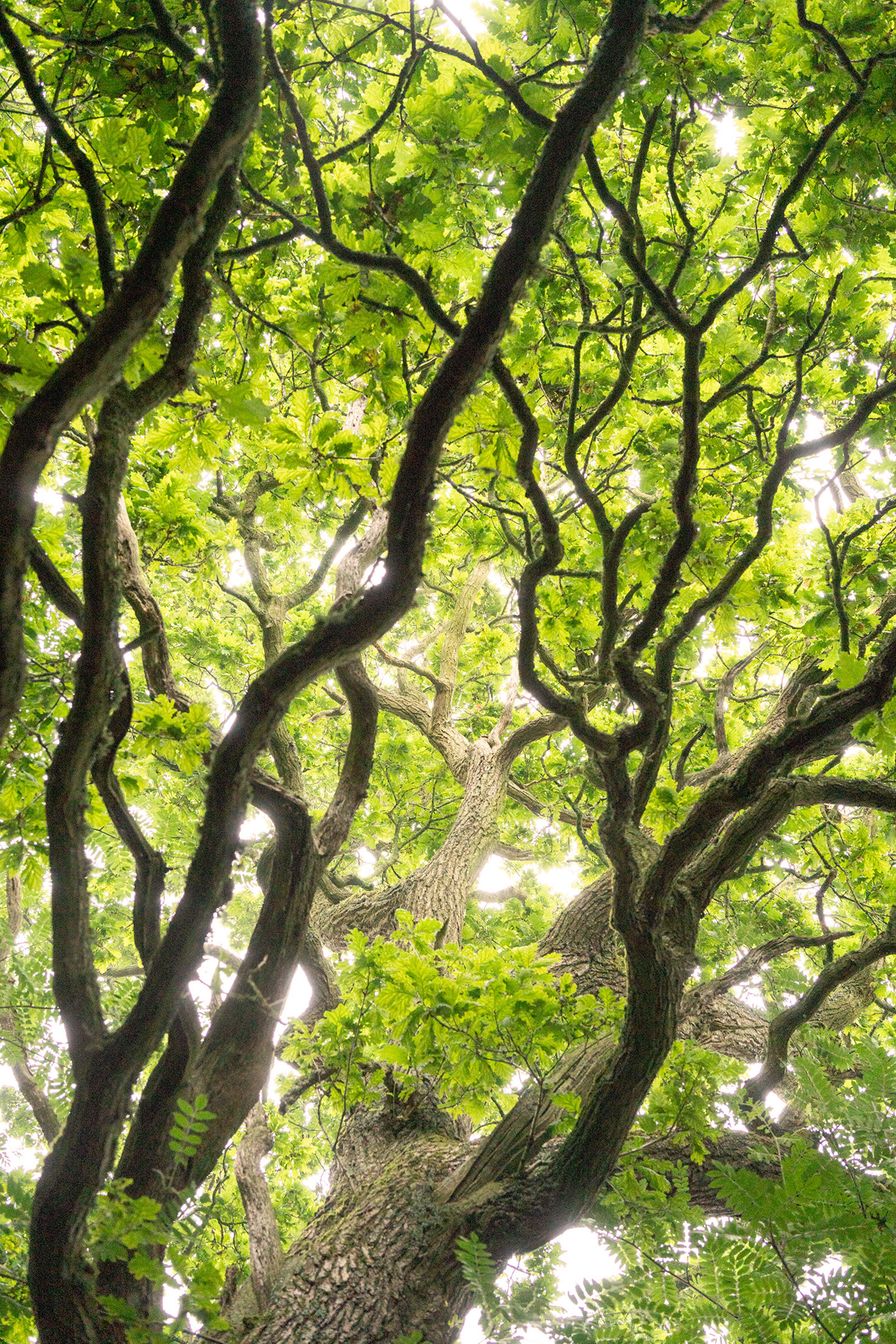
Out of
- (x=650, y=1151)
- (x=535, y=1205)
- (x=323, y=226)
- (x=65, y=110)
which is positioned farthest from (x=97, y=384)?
(x=650, y=1151)

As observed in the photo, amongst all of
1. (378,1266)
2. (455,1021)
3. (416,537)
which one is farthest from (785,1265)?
(416,537)

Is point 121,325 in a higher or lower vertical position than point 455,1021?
higher

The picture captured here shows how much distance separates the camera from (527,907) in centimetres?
837

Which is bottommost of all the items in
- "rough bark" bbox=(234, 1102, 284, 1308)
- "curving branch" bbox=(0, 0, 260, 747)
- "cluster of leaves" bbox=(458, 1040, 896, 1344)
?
"rough bark" bbox=(234, 1102, 284, 1308)

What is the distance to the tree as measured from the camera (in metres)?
1.90

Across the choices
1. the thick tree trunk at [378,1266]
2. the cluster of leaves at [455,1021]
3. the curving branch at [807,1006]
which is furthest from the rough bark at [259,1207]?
the curving branch at [807,1006]

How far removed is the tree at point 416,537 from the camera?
190 cm

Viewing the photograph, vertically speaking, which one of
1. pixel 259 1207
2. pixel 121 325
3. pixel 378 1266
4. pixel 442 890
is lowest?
pixel 259 1207

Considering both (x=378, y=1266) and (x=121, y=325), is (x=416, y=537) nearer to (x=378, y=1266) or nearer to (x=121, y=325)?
(x=121, y=325)

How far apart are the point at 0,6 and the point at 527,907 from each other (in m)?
8.17

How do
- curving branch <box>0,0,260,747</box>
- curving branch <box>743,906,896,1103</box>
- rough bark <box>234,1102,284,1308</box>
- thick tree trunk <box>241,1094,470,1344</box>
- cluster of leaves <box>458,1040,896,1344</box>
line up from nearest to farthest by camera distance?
curving branch <box>0,0,260,747</box> < cluster of leaves <box>458,1040,896,1344</box> < thick tree trunk <box>241,1094,470,1344</box> < rough bark <box>234,1102,284,1308</box> < curving branch <box>743,906,896,1103</box>

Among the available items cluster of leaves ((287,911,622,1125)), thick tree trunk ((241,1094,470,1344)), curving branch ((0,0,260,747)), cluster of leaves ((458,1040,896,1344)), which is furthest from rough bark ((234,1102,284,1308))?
curving branch ((0,0,260,747))

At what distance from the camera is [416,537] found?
6.45ft

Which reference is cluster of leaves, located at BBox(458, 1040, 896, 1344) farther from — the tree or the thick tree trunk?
the thick tree trunk
